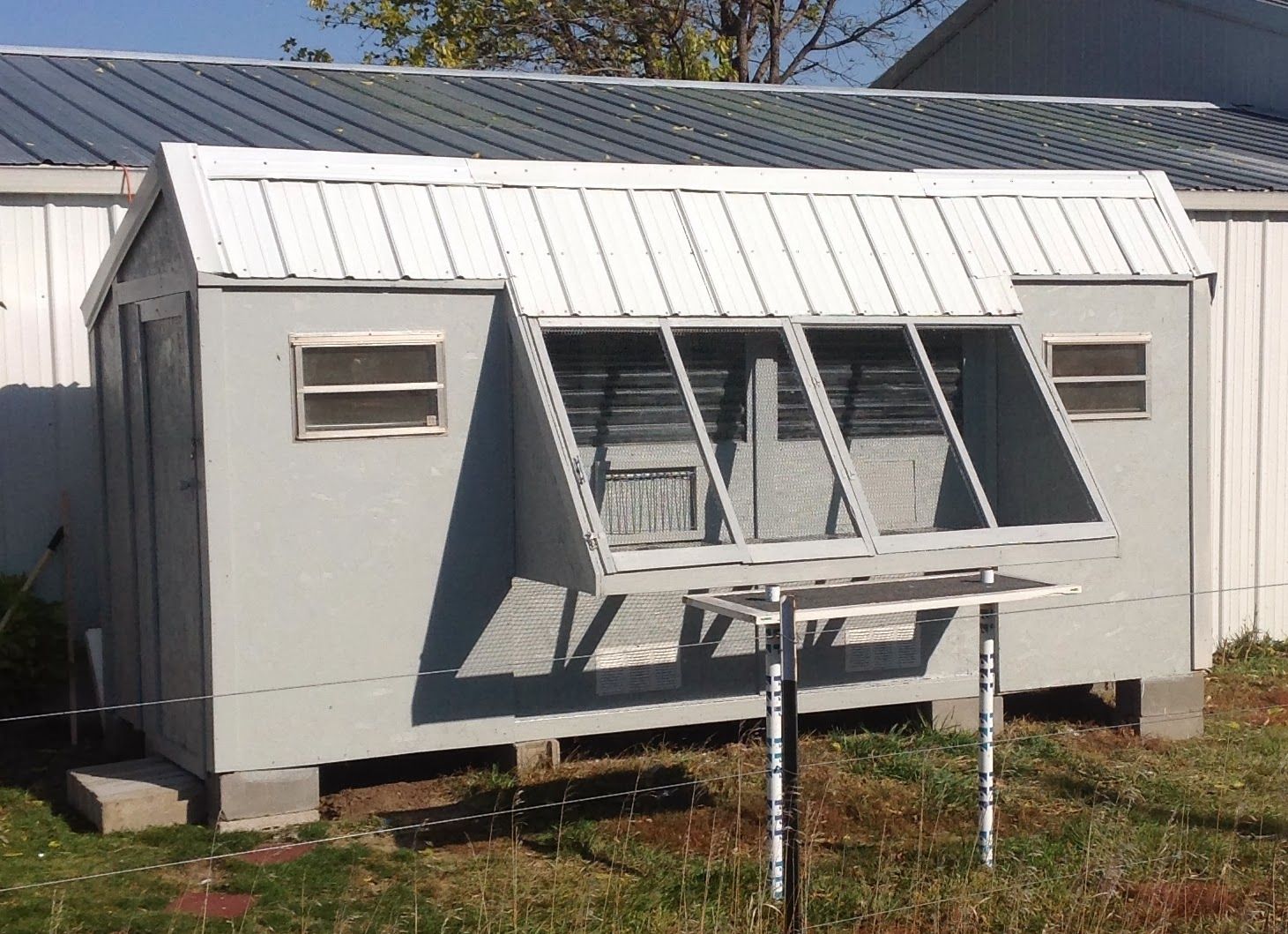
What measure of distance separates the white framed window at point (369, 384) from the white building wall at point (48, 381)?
2.64 meters

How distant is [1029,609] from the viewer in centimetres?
866

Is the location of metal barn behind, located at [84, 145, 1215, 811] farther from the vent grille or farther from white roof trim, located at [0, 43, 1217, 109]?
white roof trim, located at [0, 43, 1217, 109]

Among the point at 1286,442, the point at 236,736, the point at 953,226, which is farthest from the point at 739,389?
the point at 1286,442

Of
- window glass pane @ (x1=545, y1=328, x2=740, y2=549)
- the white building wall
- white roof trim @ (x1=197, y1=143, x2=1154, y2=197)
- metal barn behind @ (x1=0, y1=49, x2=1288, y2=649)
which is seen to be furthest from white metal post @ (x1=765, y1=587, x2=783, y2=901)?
the white building wall

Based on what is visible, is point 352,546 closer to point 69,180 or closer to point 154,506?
point 154,506

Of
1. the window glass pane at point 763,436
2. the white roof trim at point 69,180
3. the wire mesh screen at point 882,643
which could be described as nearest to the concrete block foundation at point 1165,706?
the wire mesh screen at point 882,643

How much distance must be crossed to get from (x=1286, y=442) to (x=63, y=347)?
8.63 m

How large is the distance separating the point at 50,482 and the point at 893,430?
498cm

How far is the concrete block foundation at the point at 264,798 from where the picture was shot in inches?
277

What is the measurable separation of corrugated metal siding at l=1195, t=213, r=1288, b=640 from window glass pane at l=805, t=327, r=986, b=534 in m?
4.91

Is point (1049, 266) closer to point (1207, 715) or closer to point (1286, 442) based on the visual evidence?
point (1207, 715)

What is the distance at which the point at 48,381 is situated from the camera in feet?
30.6

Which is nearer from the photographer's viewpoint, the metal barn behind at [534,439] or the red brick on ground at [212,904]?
the red brick on ground at [212,904]

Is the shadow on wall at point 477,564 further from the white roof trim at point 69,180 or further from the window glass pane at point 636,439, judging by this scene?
the white roof trim at point 69,180
